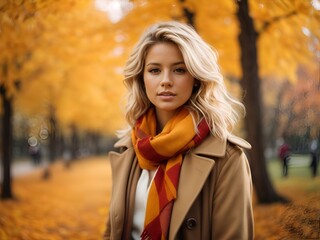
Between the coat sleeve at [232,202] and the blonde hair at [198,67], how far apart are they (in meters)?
0.22

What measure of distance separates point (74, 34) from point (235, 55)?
3.07 m

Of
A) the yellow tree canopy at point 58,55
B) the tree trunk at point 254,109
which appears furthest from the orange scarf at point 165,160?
the tree trunk at point 254,109

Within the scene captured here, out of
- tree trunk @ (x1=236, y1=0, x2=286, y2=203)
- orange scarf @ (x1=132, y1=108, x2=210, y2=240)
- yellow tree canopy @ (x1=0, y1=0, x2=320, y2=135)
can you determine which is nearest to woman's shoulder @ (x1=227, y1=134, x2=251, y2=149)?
orange scarf @ (x1=132, y1=108, x2=210, y2=240)

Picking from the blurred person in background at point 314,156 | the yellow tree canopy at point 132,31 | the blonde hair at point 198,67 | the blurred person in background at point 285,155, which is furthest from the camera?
the blurred person in background at point 285,155

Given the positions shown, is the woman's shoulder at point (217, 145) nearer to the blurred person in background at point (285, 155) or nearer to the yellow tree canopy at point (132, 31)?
the yellow tree canopy at point (132, 31)

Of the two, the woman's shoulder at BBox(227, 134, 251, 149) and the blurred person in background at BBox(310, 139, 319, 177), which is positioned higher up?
the woman's shoulder at BBox(227, 134, 251, 149)

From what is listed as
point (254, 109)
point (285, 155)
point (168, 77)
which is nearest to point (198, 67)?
point (168, 77)

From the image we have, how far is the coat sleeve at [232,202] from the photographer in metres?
2.01


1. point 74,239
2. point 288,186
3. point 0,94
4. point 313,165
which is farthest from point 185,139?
point 0,94

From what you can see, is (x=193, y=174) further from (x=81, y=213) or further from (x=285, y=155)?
(x=81, y=213)

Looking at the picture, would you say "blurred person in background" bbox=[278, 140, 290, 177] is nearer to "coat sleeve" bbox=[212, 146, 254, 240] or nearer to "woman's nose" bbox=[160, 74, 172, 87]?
"coat sleeve" bbox=[212, 146, 254, 240]

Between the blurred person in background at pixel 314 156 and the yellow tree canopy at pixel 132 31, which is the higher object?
the yellow tree canopy at pixel 132 31

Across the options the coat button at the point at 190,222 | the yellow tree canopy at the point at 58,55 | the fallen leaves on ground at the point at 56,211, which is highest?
the yellow tree canopy at the point at 58,55

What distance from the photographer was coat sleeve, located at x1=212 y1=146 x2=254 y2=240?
2.01 m
